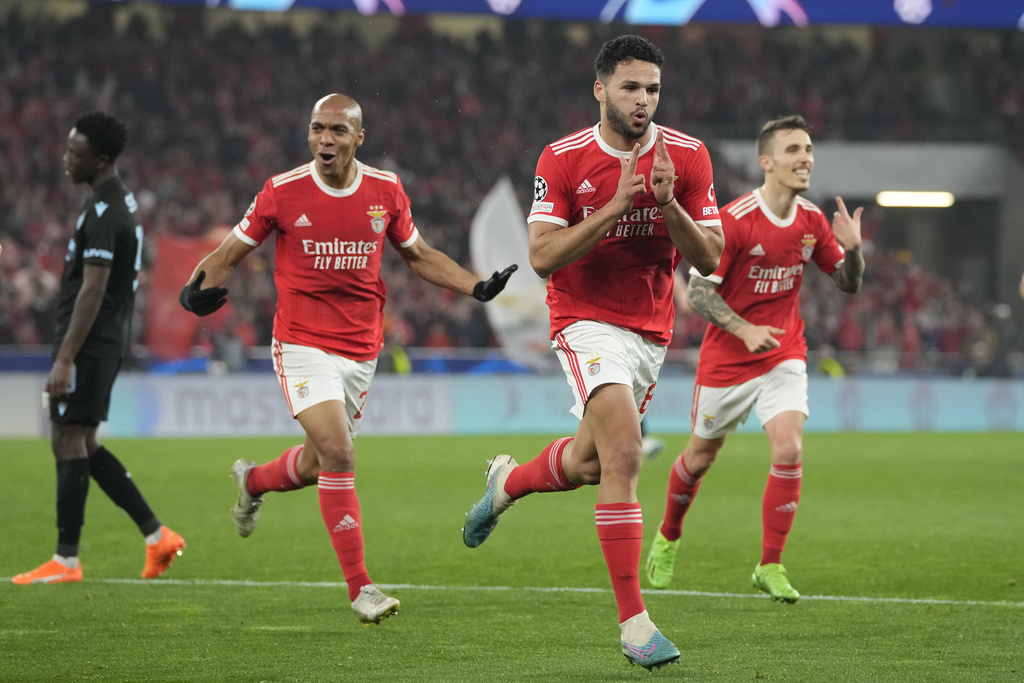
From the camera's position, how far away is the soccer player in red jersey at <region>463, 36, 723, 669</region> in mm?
4555

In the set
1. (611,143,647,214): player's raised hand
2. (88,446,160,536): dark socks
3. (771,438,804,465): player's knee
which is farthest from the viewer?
(88,446,160,536): dark socks

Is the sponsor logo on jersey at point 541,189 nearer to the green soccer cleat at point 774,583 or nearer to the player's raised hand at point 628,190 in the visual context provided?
the player's raised hand at point 628,190

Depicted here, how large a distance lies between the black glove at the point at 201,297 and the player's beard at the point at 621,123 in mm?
1843

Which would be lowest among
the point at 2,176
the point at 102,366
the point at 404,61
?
the point at 102,366

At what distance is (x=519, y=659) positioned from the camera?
15.8ft

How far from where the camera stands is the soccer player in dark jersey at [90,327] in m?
6.59

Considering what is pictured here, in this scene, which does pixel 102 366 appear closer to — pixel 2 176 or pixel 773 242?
pixel 773 242

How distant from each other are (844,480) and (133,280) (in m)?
8.32

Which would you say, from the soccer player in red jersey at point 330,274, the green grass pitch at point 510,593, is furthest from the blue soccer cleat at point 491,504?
the soccer player in red jersey at point 330,274

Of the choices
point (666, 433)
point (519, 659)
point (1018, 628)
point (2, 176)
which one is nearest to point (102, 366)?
point (519, 659)

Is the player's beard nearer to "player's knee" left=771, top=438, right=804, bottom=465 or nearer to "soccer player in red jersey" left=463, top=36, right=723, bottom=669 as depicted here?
"soccer player in red jersey" left=463, top=36, right=723, bottom=669

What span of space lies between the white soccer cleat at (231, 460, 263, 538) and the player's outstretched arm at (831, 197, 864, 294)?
129 inches

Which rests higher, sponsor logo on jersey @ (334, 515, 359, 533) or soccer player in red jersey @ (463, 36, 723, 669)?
soccer player in red jersey @ (463, 36, 723, 669)

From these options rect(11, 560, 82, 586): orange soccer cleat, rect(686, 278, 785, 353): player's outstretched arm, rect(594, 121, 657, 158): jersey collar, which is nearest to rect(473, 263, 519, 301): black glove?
rect(594, 121, 657, 158): jersey collar
